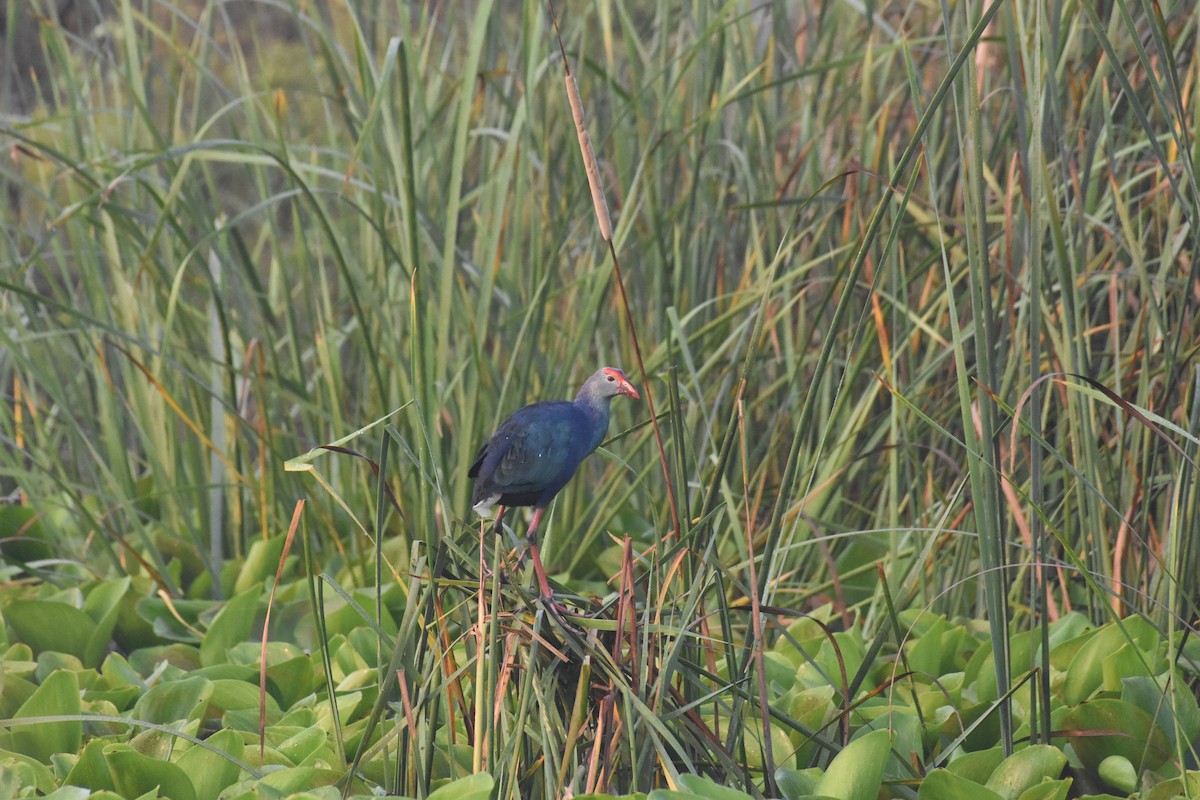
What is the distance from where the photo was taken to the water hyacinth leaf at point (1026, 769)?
1425 millimetres

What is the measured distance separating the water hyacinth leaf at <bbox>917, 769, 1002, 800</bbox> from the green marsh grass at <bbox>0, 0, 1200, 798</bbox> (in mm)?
127

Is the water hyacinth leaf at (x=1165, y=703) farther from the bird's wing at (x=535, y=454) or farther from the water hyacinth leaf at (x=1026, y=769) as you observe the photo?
the bird's wing at (x=535, y=454)

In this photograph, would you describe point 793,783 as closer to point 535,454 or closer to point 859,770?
point 859,770

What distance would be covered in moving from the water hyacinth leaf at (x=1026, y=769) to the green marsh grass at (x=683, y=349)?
4 cm

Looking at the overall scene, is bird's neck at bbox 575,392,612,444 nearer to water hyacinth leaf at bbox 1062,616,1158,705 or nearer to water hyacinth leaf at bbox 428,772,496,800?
→ water hyacinth leaf at bbox 428,772,496,800

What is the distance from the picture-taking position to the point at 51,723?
1605 mm

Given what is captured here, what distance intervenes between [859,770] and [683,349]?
601mm

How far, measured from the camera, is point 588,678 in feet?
4.49

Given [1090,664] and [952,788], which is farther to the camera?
[1090,664]

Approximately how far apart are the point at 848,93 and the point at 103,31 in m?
1.56

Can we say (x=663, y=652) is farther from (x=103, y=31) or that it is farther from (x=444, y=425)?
(x=103, y=31)

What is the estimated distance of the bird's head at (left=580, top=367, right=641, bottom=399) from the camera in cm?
165

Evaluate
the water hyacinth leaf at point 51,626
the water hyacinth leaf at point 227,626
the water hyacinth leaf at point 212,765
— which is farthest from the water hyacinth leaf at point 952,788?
the water hyacinth leaf at point 51,626

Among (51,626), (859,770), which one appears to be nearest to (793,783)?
(859,770)
